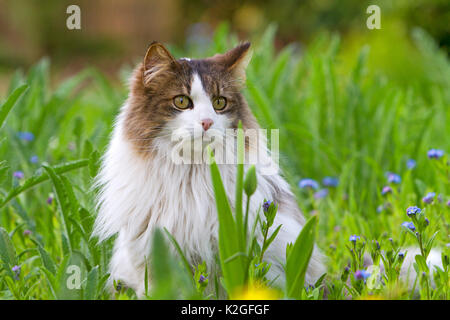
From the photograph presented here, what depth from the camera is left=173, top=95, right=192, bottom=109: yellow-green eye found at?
1724 mm

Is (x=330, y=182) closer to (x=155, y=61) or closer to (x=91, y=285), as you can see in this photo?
(x=155, y=61)

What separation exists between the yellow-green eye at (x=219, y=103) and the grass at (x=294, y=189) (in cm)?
29

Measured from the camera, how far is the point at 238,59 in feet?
6.01

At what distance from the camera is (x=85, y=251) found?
1942 mm

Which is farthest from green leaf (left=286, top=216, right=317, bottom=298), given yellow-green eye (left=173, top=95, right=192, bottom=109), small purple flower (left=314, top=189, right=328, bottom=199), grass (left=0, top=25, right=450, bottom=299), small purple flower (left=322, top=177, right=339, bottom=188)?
small purple flower (left=322, top=177, right=339, bottom=188)

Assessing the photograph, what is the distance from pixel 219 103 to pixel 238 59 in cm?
17

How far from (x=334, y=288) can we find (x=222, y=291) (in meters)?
0.32

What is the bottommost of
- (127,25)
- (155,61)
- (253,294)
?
(253,294)

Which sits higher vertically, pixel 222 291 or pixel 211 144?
pixel 211 144

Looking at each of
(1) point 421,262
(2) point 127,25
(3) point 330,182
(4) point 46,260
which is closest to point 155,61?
(4) point 46,260

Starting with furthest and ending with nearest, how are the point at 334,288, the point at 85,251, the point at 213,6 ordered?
the point at 213,6 < the point at 85,251 < the point at 334,288

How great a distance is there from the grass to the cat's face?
254 millimetres
